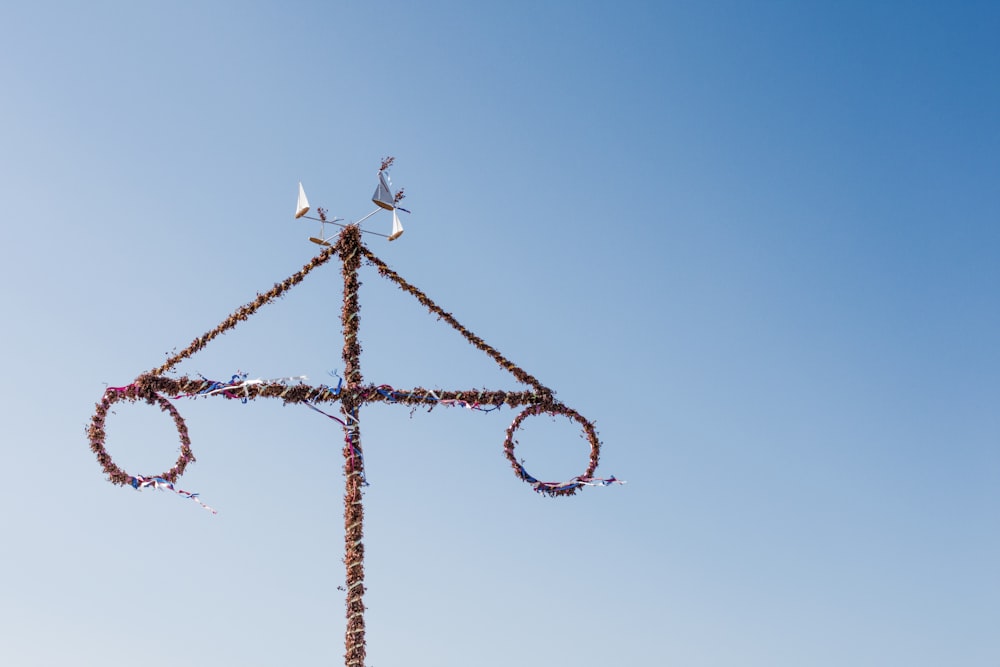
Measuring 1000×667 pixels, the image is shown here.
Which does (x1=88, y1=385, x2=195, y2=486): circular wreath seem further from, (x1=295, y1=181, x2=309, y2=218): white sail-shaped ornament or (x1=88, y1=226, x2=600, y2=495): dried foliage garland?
(x1=295, y1=181, x2=309, y2=218): white sail-shaped ornament

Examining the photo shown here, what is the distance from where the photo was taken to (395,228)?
13.4m

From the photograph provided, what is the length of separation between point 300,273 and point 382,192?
5.07 feet

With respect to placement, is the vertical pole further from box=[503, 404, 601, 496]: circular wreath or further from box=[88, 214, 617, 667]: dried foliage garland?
box=[503, 404, 601, 496]: circular wreath

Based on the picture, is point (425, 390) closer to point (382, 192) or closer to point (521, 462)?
point (521, 462)

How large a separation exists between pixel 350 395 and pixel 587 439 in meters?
3.48

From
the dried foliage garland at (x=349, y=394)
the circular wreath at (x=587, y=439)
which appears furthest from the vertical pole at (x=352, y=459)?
the circular wreath at (x=587, y=439)

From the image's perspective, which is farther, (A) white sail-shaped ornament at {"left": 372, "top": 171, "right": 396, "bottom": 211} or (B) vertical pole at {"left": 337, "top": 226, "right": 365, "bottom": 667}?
(A) white sail-shaped ornament at {"left": 372, "top": 171, "right": 396, "bottom": 211}

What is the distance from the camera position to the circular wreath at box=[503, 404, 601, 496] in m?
13.5

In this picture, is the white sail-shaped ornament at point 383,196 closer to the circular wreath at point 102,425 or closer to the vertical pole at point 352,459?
the vertical pole at point 352,459

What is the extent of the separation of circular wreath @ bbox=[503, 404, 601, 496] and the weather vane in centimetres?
1

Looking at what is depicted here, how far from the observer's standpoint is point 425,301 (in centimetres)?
1316

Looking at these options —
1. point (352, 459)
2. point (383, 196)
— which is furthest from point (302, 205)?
point (352, 459)

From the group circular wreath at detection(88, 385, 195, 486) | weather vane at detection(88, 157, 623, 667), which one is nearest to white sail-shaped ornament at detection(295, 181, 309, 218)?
weather vane at detection(88, 157, 623, 667)

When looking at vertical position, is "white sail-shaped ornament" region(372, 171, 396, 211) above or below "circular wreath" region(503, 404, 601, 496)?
above
